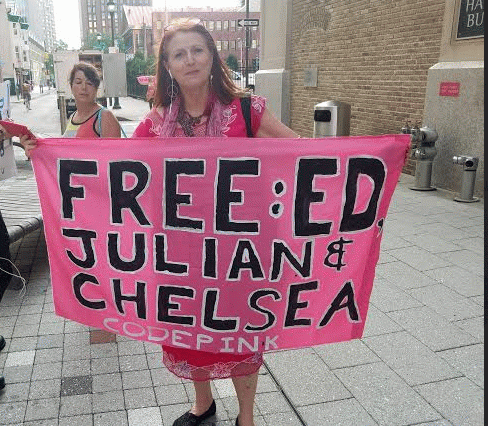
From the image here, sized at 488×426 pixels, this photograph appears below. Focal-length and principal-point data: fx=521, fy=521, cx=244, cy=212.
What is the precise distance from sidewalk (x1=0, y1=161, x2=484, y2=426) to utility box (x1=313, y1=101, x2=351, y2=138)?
519 centimetres

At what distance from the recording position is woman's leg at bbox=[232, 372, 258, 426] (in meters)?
2.32

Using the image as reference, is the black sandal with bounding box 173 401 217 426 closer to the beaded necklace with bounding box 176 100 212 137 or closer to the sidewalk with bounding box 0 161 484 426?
the sidewalk with bounding box 0 161 484 426

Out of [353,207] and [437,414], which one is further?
[437,414]

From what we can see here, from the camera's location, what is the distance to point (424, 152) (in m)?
7.25

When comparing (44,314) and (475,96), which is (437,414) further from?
(475,96)

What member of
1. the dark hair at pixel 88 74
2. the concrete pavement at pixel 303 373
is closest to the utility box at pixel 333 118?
the concrete pavement at pixel 303 373

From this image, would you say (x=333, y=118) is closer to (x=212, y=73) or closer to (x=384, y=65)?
(x=384, y=65)

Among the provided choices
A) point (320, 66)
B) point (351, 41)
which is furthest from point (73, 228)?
point (320, 66)

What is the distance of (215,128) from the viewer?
214 cm

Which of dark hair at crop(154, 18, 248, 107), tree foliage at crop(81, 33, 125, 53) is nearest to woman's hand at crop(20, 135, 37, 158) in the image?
dark hair at crop(154, 18, 248, 107)

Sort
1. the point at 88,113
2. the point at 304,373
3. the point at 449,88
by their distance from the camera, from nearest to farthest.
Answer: the point at 304,373, the point at 88,113, the point at 449,88

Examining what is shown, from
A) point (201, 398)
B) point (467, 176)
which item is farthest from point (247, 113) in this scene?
point (467, 176)

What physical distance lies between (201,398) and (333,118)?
23.2ft

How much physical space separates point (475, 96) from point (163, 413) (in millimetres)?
5965
